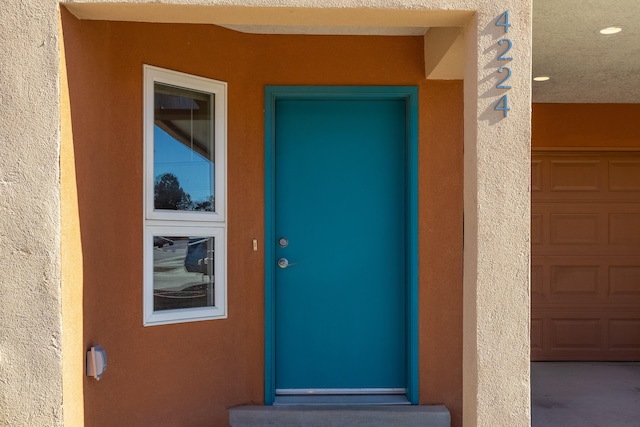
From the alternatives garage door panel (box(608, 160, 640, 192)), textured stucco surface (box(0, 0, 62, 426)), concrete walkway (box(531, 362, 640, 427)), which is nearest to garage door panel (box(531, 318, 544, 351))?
concrete walkway (box(531, 362, 640, 427))

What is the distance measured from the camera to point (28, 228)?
2672 millimetres

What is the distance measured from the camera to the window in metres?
3.74

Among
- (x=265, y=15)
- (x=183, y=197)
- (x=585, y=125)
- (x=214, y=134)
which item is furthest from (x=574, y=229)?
(x=265, y=15)

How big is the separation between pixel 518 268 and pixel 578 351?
3.97m

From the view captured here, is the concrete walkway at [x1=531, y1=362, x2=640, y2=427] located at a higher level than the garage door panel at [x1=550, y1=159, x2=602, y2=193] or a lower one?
lower

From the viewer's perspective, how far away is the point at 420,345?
4355 millimetres

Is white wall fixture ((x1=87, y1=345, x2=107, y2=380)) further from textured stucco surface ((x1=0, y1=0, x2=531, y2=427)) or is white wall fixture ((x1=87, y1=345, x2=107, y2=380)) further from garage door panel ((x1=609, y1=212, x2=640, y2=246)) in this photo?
garage door panel ((x1=609, y1=212, x2=640, y2=246))

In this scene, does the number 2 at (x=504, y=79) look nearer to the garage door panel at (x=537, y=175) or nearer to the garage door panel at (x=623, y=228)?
the garage door panel at (x=537, y=175)

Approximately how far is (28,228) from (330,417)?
96.3 inches

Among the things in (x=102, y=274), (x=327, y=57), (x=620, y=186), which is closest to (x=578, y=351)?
(x=620, y=186)

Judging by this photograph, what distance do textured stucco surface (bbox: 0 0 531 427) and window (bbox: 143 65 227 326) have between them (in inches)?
39.5

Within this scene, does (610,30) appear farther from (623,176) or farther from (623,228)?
(623,228)

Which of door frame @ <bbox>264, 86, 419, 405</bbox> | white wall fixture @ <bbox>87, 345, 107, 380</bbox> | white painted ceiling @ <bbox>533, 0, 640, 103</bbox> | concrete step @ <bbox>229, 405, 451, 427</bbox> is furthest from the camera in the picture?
door frame @ <bbox>264, 86, 419, 405</bbox>

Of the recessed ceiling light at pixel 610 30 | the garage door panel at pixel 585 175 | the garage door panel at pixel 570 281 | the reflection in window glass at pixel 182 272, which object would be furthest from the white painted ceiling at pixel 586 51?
the reflection in window glass at pixel 182 272
